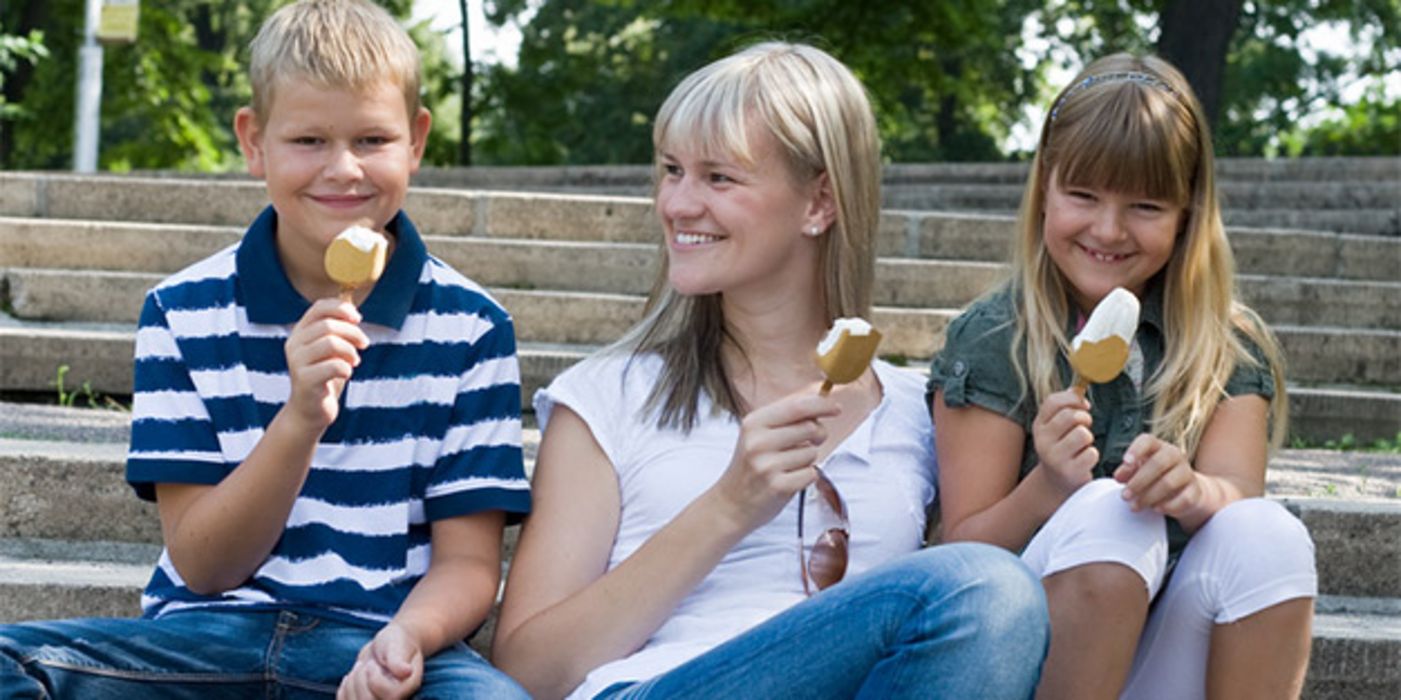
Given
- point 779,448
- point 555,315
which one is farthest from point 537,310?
point 779,448

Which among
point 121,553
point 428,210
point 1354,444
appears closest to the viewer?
point 121,553

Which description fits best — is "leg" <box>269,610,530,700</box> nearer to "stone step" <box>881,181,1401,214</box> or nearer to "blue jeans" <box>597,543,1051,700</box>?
"blue jeans" <box>597,543,1051,700</box>

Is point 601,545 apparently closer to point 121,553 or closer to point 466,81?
point 121,553

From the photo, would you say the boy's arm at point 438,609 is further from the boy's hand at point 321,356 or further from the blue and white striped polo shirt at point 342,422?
the boy's hand at point 321,356

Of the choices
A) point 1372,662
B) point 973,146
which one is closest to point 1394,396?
point 1372,662

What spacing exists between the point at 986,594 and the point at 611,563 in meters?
0.71

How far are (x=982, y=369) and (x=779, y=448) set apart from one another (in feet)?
1.78

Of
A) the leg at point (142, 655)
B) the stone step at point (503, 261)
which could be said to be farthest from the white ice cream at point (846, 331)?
the stone step at point (503, 261)

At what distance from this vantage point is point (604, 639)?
262 cm

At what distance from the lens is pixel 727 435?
281cm

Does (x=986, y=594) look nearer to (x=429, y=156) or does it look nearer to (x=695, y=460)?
(x=695, y=460)

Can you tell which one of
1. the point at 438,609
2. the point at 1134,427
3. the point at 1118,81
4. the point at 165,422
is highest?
the point at 1118,81

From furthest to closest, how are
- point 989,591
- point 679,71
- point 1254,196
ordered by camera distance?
1. point 679,71
2. point 1254,196
3. point 989,591

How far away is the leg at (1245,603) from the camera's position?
8.34 ft
